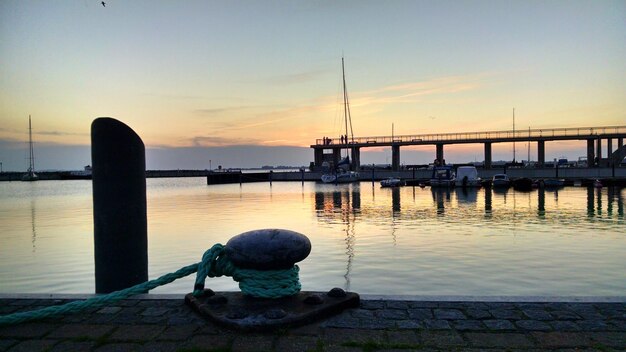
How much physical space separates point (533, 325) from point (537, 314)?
427mm

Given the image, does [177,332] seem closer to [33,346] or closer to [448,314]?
[33,346]

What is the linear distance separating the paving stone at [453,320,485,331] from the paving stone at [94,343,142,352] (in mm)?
3107

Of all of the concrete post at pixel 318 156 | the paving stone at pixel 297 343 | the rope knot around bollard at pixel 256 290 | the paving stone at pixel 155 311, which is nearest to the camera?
the paving stone at pixel 297 343

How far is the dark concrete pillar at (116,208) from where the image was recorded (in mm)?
6359

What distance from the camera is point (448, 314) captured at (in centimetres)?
513

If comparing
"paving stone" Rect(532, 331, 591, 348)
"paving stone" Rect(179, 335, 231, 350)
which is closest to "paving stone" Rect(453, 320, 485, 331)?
"paving stone" Rect(532, 331, 591, 348)

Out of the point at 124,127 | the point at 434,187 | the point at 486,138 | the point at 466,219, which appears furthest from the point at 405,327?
the point at 486,138

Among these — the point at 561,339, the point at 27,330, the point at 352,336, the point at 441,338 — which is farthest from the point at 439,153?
the point at 27,330

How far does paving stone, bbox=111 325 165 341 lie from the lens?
4535mm

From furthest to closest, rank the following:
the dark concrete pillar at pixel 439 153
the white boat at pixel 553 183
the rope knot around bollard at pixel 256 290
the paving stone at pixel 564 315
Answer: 1. the dark concrete pillar at pixel 439 153
2. the white boat at pixel 553 183
3. the rope knot around bollard at pixel 256 290
4. the paving stone at pixel 564 315

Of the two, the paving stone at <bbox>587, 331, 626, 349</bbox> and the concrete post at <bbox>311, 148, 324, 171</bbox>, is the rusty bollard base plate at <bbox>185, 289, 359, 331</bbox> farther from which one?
the concrete post at <bbox>311, 148, 324, 171</bbox>

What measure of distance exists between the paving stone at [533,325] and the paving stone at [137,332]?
3.67 m

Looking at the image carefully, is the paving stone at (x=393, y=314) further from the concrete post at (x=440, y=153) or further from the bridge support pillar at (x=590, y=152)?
the bridge support pillar at (x=590, y=152)

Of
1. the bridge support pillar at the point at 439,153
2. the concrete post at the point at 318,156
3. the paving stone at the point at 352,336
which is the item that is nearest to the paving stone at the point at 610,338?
Answer: the paving stone at the point at 352,336
